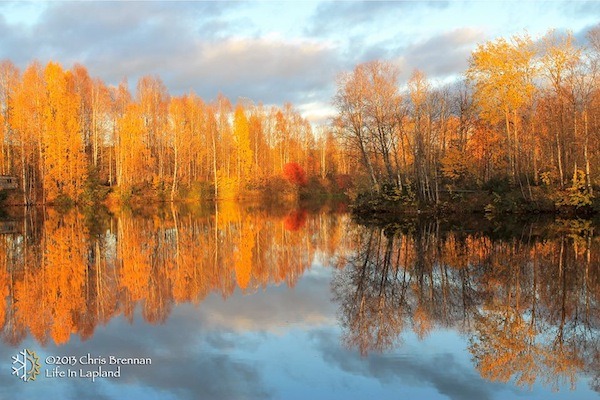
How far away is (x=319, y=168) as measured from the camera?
7181 centimetres

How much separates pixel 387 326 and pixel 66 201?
4105 cm

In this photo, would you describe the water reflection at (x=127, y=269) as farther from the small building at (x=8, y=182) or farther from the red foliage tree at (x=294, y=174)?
the red foliage tree at (x=294, y=174)

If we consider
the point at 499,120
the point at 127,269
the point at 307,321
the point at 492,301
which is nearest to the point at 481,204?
the point at 499,120

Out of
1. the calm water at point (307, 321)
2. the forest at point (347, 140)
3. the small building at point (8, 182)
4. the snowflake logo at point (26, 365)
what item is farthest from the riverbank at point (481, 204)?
the small building at point (8, 182)

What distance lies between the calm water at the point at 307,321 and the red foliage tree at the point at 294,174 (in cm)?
4466

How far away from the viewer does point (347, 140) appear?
33875 mm

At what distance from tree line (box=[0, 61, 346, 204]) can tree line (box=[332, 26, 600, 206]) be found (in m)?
24.0

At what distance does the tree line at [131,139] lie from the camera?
41.9 meters

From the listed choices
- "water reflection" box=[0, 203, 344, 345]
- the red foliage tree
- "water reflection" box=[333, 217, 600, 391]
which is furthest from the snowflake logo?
the red foliage tree

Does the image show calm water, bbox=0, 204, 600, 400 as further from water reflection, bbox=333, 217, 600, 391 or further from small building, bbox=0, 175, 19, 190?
small building, bbox=0, 175, 19, 190

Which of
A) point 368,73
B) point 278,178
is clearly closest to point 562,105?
point 368,73

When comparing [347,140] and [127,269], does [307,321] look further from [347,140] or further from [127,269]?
[347,140]

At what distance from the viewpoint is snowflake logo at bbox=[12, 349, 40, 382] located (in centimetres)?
619

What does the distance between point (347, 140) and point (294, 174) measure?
1113 inches
